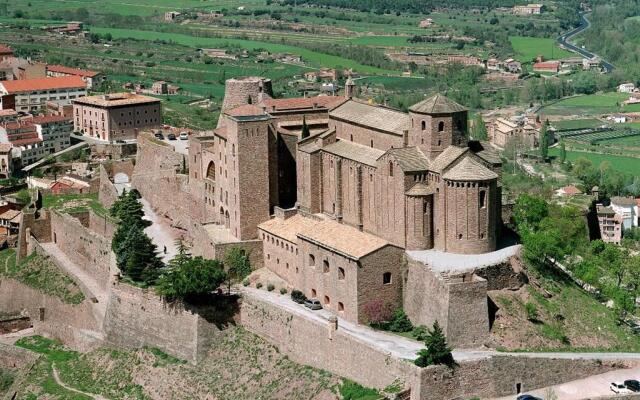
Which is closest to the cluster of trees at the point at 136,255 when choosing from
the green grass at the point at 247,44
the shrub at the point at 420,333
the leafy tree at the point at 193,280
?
the leafy tree at the point at 193,280

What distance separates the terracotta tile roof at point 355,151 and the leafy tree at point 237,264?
233 inches

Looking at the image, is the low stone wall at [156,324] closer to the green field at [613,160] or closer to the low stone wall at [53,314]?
the low stone wall at [53,314]

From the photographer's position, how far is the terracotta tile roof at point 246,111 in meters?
57.9

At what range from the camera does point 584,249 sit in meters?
65.5

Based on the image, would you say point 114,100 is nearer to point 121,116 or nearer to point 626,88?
point 121,116

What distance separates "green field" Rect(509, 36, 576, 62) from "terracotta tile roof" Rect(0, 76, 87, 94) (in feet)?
283

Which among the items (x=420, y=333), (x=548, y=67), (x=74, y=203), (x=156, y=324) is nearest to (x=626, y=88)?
(x=548, y=67)

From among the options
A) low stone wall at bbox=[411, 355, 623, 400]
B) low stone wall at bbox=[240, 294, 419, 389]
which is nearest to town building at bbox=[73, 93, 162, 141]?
low stone wall at bbox=[240, 294, 419, 389]

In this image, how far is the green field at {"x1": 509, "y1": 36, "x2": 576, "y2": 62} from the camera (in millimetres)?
175000

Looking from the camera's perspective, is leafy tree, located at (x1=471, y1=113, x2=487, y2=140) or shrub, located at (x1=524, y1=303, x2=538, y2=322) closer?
shrub, located at (x1=524, y1=303, x2=538, y2=322)

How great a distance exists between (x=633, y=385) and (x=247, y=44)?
5097 inches

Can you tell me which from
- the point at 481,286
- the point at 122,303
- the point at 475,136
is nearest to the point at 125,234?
the point at 122,303

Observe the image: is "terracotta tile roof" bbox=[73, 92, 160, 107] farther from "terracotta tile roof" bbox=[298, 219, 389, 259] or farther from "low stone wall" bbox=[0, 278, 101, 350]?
"terracotta tile roof" bbox=[298, 219, 389, 259]

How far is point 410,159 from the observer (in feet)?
169
